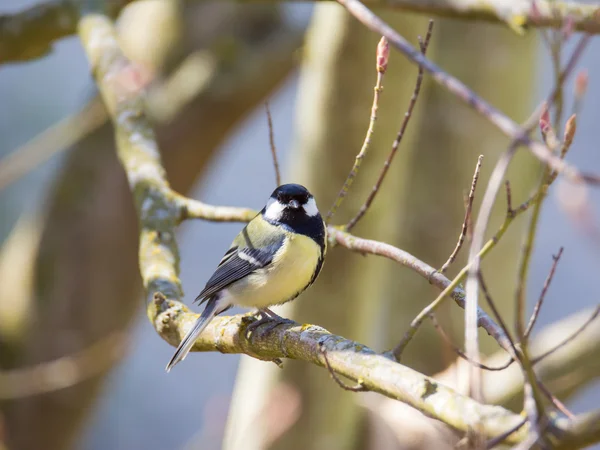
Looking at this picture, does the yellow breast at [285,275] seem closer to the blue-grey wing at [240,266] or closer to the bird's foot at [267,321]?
the blue-grey wing at [240,266]

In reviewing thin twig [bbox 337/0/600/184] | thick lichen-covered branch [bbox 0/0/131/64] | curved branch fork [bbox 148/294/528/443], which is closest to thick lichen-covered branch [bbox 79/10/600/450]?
curved branch fork [bbox 148/294/528/443]

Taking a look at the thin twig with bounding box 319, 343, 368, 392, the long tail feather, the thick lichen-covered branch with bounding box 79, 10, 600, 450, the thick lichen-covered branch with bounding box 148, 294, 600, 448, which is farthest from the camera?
the long tail feather

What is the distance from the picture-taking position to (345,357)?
124 centimetres

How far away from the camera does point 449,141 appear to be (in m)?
3.74

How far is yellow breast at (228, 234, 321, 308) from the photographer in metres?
1.82

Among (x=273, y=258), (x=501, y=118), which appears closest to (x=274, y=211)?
(x=273, y=258)

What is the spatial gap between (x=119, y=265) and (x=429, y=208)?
1636mm

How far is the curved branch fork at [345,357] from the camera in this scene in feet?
3.33

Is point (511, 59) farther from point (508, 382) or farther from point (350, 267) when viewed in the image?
point (508, 382)

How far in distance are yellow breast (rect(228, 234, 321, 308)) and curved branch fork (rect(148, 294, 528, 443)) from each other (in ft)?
0.54

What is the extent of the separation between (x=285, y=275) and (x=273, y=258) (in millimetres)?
81

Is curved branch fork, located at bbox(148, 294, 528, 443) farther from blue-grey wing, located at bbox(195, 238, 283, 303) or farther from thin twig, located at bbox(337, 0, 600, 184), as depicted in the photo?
thin twig, located at bbox(337, 0, 600, 184)

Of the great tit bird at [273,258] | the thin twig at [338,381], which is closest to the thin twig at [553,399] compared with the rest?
the thin twig at [338,381]

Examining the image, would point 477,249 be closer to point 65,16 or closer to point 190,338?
point 190,338
